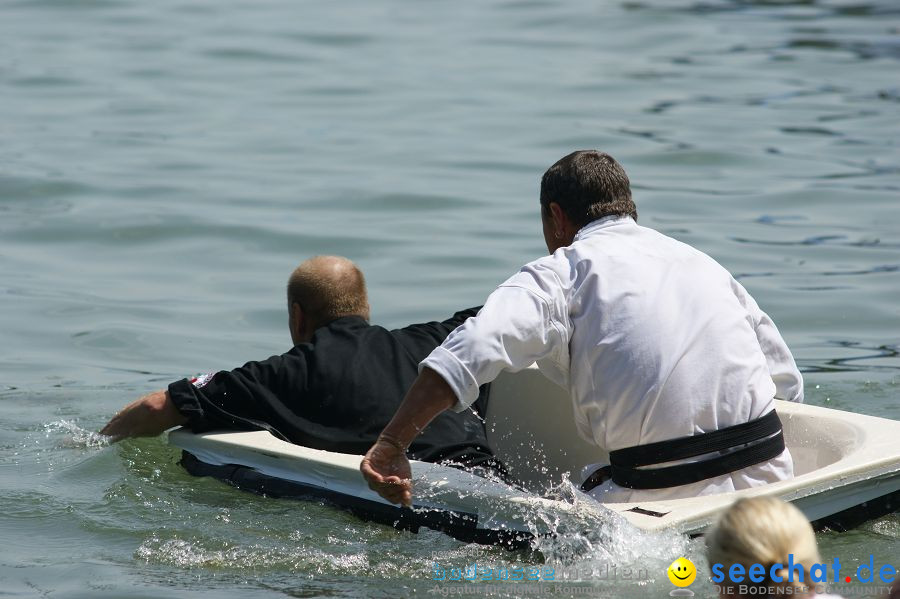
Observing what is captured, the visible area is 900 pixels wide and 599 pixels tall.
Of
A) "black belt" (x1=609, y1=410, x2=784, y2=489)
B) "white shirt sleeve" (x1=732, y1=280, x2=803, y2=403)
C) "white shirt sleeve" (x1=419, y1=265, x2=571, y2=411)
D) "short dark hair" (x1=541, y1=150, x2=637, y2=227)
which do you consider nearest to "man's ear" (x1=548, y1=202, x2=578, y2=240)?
"short dark hair" (x1=541, y1=150, x2=637, y2=227)

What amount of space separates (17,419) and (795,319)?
409 cm

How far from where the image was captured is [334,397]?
4336 mm

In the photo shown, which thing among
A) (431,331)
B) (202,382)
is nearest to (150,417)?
(202,382)

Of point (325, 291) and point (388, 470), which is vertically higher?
point (325, 291)

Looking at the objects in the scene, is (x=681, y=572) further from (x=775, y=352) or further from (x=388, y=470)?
(x=775, y=352)

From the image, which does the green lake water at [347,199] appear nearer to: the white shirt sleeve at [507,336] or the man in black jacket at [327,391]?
the man in black jacket at [327,391]

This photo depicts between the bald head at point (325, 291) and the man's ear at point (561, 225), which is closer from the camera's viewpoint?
the man's ear at point (561, 225)

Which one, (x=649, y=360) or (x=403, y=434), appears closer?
(x=403, y=434)

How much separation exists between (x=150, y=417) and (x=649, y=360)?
1720 mm

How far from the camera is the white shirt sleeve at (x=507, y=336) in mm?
3545

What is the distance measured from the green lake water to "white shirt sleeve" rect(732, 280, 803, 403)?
2.06 feet

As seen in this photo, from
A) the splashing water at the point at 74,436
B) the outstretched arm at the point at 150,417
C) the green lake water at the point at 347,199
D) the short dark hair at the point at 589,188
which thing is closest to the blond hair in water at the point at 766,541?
the green lake water at the point at 347,199

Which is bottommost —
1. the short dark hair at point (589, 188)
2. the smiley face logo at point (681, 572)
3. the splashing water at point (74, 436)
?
the splashing water at point (74, 436)

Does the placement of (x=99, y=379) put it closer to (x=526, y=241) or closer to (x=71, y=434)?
(x=71, y=434)
